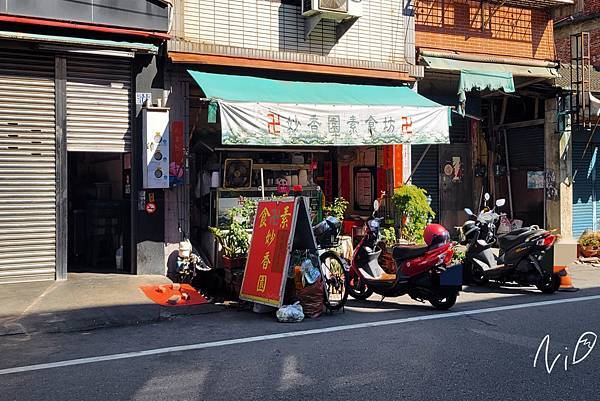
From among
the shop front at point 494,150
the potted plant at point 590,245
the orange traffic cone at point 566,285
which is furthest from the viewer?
the shop front at point 494,150

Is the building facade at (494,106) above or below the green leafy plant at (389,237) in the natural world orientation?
above

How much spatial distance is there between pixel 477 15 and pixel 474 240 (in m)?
6.05

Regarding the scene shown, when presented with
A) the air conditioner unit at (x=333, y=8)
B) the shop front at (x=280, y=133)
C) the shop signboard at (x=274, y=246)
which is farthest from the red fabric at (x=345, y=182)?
the shop signboard at (x=274, y=246)

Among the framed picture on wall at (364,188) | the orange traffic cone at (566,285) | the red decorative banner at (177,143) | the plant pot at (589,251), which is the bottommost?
the orange traffic cone at (566,285)

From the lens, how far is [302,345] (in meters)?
6.35

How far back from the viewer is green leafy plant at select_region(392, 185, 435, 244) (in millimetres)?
11320

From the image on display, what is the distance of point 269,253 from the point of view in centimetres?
822

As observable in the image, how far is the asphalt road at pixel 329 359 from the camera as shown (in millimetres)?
4871

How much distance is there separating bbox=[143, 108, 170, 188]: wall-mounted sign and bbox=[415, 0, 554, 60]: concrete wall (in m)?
6.11

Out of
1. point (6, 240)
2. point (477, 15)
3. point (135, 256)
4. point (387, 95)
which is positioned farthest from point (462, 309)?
point (477, 15)

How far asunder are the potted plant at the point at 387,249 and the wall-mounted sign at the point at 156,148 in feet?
13.5

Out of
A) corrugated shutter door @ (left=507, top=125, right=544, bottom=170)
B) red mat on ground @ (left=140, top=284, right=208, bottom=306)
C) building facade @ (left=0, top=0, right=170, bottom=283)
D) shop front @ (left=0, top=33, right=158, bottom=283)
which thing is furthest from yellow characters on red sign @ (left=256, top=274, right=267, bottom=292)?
corrugated shutter door @ (left=507, top=125, right=544, bottom=170)

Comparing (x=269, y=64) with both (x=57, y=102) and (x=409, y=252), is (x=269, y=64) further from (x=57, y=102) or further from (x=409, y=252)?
(x=409, y=252)

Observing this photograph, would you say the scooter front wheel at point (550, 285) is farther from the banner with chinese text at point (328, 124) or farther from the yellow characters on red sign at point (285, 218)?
the yellow characters on red sign at point (285, 218)
